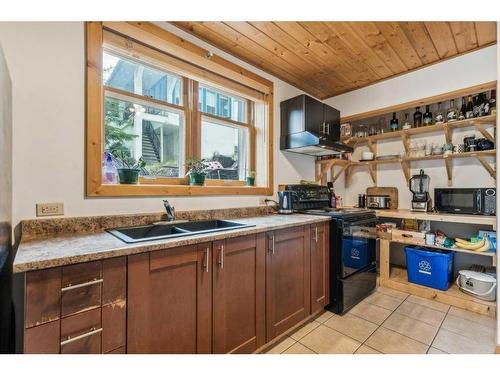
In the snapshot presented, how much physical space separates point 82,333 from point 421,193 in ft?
10.9

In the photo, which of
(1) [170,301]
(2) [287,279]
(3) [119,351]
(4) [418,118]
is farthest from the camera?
(4) [418,118]

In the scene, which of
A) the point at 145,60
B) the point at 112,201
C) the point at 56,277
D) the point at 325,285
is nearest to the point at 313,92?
the point at 145,60

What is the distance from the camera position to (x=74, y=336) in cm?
94

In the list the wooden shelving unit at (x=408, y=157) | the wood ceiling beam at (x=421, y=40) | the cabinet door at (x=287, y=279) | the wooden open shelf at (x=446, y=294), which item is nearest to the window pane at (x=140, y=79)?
the cabinet door at (x=287, y=279)

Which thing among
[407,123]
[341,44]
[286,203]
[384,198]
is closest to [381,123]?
[407,123]

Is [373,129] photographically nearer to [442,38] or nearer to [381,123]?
[381,123]

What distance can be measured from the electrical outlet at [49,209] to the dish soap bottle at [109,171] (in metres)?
0.31

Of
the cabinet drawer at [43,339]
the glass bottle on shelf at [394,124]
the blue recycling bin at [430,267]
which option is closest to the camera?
the cabinet drawer at [43,339]

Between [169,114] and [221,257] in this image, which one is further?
[169,114]

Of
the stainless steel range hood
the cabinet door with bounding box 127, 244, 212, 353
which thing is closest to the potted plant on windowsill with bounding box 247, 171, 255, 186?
the stainless steel range hood

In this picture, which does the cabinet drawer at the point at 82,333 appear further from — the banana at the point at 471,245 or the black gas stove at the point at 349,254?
the banana at the point at 471,245

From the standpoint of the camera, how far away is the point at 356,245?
2.34m

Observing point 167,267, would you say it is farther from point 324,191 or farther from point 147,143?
point 324,191

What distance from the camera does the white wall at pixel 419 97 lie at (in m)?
2.42
